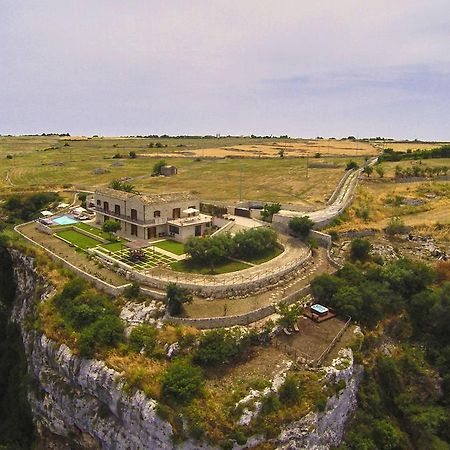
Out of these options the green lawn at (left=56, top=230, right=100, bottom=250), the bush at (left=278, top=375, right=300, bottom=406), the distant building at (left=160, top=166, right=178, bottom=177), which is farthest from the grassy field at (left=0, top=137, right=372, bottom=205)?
the bush at (left=278, top=375, right=300, bottom=406)

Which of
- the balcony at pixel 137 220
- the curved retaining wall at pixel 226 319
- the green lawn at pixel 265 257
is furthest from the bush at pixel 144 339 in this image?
the balcony at pixel 137 220

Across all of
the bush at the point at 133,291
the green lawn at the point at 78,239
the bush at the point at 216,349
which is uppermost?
the green lawn at the point at 78,239

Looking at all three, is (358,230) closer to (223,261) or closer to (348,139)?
(223,261)

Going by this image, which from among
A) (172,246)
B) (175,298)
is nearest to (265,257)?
(172,246)

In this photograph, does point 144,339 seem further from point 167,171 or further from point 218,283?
point 167,171

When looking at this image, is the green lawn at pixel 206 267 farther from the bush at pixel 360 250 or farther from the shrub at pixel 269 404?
the shrub at pixel 269 404

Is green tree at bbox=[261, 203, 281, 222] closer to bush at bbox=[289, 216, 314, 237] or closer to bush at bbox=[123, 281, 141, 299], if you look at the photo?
bush at bbox=[289, 216, 314, 237]
